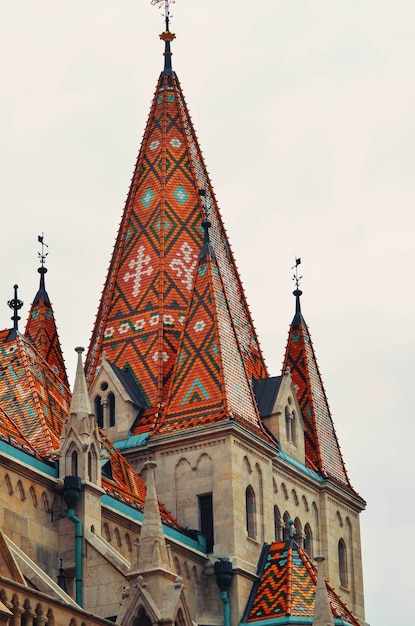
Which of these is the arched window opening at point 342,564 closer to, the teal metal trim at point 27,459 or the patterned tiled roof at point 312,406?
the patterned tiled roof at point 312,406

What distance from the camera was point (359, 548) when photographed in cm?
4159

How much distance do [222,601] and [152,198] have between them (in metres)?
11.6

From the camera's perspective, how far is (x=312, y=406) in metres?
42.1

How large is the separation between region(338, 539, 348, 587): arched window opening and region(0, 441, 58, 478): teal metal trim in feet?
35.0

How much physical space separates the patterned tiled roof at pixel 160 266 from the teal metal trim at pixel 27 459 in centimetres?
637

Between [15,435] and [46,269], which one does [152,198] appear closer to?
[46,269]

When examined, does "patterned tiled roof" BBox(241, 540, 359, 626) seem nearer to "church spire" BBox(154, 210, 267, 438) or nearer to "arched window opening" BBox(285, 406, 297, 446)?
"church spire" BBox(154, 210, 267, 438)

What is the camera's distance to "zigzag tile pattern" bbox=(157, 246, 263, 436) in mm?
37281

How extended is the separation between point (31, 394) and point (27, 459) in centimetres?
335

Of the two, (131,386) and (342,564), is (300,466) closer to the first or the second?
(342,564)

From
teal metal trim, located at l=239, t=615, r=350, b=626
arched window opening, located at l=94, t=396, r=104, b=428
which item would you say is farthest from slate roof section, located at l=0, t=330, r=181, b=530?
teal metal trim, located at l=239, t=615, r=350, b=626

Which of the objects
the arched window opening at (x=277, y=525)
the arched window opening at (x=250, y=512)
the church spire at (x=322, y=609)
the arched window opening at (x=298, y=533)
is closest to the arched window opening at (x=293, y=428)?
the arched window opening at (x=298, y=533)

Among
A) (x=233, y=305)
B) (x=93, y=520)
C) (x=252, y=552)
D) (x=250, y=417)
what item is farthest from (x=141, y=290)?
(x=93, y=520)

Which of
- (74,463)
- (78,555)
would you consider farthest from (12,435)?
(78,555)
